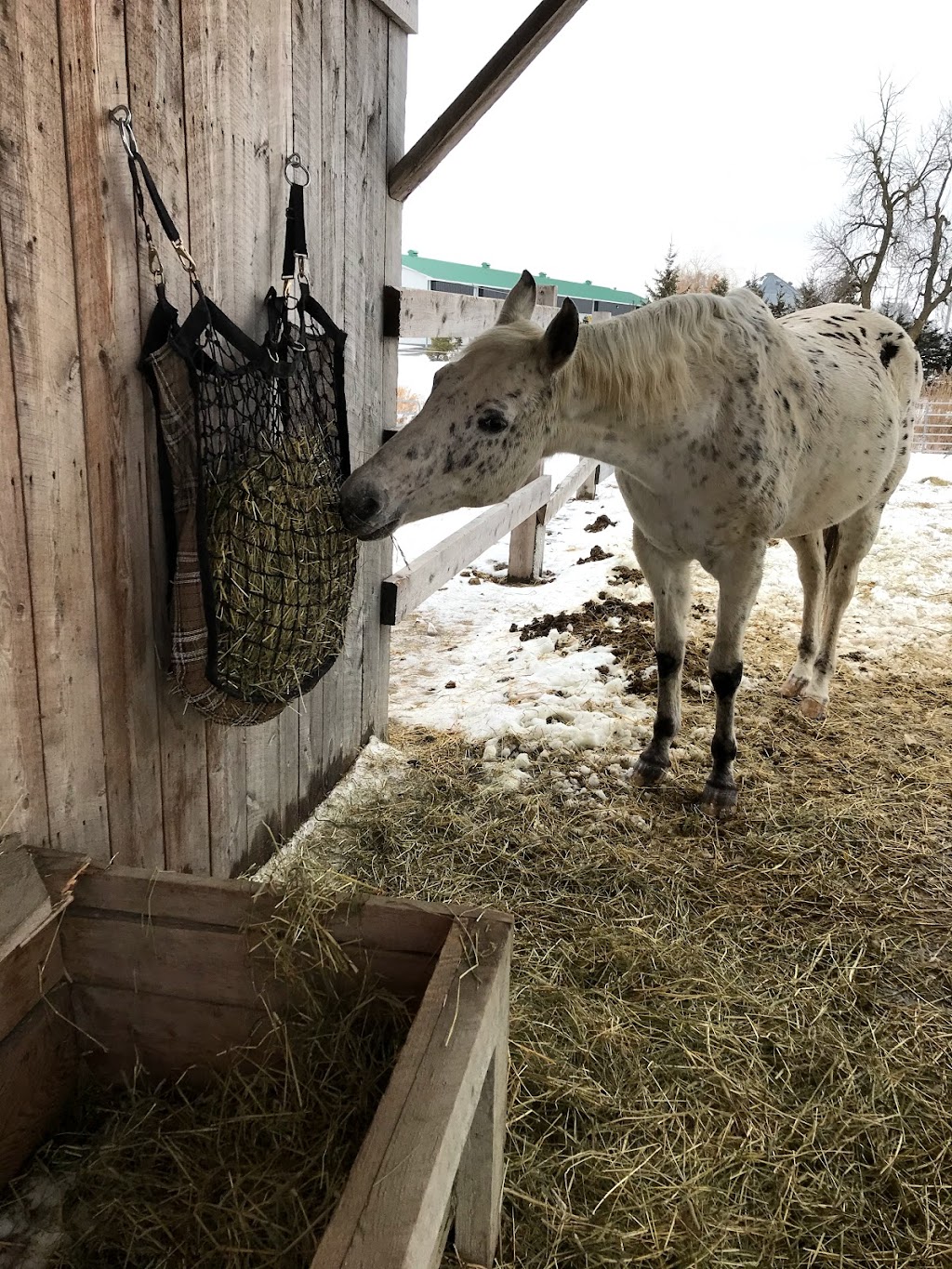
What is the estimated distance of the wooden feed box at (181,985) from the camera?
1120 mm

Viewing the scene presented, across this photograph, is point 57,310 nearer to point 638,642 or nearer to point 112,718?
point 112,718

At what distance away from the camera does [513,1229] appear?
4.42 ft

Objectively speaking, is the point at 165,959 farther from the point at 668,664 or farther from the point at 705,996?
the point at 668,664

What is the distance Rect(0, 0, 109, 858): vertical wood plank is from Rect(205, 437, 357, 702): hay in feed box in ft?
0.82

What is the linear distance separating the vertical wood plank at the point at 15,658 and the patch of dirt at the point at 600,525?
589cm

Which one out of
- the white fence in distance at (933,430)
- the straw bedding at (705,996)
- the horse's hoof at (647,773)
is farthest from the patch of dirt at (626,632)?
the white fence in distance at (933,430)

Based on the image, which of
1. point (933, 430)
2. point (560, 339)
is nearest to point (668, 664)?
point (560, 339)

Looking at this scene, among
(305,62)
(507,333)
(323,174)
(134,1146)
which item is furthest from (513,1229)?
(305,62)

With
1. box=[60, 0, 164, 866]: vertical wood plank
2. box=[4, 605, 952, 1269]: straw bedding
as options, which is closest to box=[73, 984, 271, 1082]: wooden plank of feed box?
box=[4, 605, 952, 1269]: straw bedding

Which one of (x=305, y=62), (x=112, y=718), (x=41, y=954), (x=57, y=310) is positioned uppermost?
(x=305, y=62)

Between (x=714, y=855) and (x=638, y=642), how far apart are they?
1.78 meters

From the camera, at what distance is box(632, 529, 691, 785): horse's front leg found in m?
2.98

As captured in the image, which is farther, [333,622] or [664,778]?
[664,778]

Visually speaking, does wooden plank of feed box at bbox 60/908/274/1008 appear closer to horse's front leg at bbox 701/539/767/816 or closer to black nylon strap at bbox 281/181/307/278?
black nylon strap at bbox 281/181/307/278
